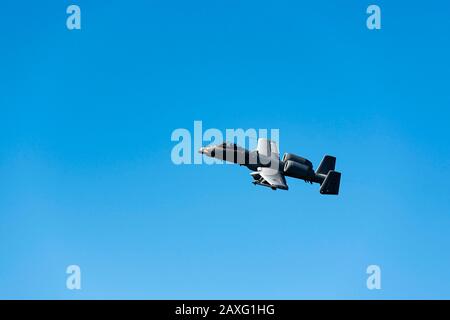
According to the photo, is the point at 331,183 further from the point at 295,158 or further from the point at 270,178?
the point at 270,178

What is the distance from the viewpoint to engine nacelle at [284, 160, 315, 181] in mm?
119688

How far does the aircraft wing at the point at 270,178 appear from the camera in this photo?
113 m

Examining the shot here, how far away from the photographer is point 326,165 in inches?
4879

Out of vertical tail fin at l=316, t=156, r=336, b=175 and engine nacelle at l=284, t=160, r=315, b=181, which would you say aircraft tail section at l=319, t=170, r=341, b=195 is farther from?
vertical tail fin at l=316, t=156, r=336, b=175

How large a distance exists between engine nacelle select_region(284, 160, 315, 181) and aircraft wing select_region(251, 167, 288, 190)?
76.8 inches

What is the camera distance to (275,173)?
388ft

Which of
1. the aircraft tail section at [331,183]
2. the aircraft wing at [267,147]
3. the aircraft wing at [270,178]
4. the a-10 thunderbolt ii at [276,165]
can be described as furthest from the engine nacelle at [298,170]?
the aircraft tail section at [331,183]

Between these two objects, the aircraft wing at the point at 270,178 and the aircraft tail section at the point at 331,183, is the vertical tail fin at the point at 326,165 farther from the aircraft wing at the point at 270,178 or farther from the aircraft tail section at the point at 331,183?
the aircraft wing at the point at 270,178

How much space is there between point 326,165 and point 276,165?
11.3 m

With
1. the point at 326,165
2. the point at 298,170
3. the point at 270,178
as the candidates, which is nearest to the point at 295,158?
the point at 298,170

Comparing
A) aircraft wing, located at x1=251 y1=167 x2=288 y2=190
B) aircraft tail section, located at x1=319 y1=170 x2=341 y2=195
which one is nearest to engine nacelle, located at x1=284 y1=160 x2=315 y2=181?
aircraft wing, located at x1=251 y1=167 x2=288 y2=190
